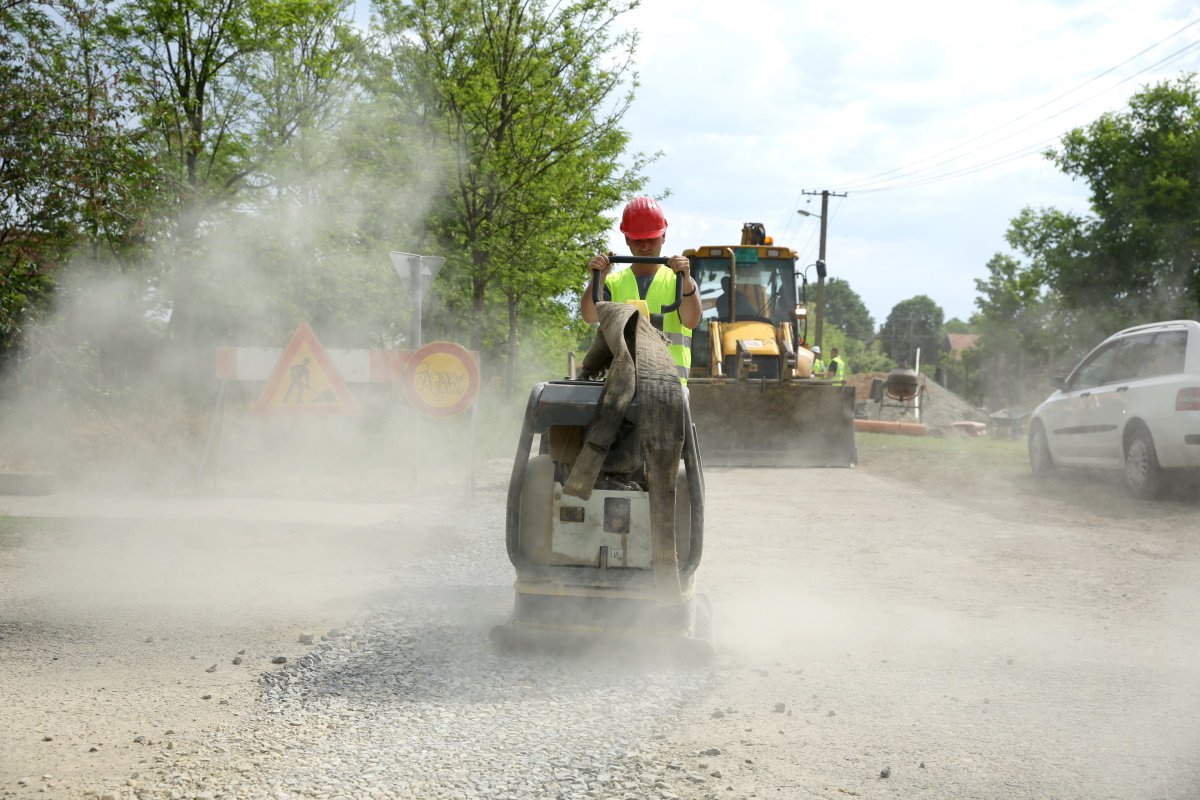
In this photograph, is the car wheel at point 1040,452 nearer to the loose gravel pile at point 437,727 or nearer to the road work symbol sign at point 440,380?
the road work symbol sign at point 440,380

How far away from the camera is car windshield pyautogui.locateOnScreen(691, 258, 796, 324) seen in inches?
526

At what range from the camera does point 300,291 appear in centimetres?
1606

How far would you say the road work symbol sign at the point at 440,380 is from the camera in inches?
338

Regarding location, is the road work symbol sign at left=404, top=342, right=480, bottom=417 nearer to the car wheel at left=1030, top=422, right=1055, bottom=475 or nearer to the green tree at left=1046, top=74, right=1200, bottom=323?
the car wheel at left=1030, top=422, right=1055, bottom=475

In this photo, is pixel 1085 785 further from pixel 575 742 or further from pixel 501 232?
pixel 501 232

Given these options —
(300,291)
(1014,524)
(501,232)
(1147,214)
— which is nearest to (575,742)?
(1014,524)

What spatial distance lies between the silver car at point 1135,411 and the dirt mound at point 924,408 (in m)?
18.5

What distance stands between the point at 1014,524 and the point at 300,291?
40.5 ft

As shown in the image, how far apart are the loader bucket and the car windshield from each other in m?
2.38

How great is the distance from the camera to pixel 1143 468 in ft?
30.4

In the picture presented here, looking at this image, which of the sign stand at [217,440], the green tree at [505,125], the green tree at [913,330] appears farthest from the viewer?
the green tree at [913,330]

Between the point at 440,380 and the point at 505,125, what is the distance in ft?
32.9

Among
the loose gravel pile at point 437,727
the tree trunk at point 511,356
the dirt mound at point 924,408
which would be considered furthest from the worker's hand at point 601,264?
the dirt mound at point 924,408

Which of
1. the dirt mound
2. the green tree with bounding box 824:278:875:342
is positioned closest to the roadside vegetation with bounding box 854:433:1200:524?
the dirt mound
